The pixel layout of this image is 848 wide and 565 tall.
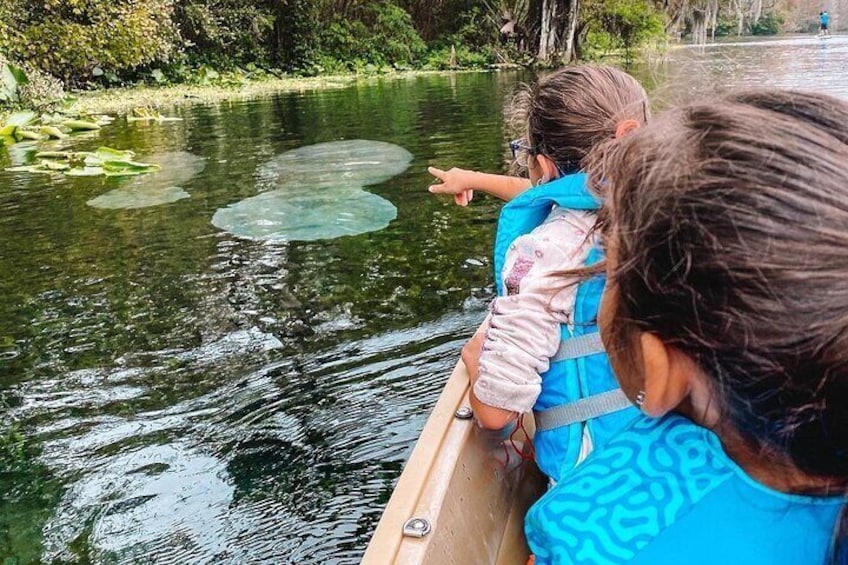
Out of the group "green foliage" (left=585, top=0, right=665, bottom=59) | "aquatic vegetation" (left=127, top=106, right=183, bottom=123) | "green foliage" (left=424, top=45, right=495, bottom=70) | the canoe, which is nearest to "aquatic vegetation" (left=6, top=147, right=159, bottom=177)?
"aquatic vegetation" (left=127, top=106, right=183, bottom=123)

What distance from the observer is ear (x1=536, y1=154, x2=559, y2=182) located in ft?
5.44

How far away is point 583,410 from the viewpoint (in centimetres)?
136

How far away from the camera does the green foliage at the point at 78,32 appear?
13.4 m

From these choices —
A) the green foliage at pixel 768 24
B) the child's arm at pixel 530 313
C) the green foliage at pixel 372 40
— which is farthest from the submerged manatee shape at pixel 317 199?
the green foliage at pixel 768 24

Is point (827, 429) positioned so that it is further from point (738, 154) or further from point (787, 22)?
point (787, 22)

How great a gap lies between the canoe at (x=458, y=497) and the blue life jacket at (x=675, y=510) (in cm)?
46

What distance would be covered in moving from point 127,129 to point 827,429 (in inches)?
421

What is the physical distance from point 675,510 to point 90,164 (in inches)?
301

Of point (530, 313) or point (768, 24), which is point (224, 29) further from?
point (768, 24)

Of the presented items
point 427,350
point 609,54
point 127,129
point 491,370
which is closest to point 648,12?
point 609,54

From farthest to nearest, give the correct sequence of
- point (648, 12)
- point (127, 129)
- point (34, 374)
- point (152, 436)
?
point (648, 12) < point (127, 129) < point (34, 374) < point (152, 436)

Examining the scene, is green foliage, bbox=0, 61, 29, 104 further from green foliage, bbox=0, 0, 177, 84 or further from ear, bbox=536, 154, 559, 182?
ear, bbox=536, 154, 559, 182

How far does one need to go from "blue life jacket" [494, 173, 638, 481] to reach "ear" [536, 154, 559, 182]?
0.16 meters

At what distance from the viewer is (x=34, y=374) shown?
3.20 meters
